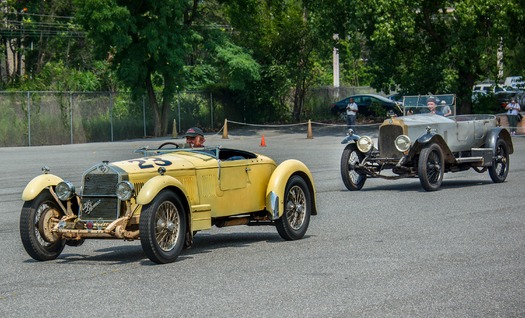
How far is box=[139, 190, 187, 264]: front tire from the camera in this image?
967cm

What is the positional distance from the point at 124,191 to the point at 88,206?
564 millimetres

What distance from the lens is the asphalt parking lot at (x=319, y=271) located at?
7741mm

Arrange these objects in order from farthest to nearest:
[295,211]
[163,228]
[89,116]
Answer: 1. [89,116]
2. [295,211]
3. [163,228]

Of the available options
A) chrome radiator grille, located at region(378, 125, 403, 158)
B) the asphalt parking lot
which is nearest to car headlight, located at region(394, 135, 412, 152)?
chrome radiator grille, located at region(378, 125, 403, 158)

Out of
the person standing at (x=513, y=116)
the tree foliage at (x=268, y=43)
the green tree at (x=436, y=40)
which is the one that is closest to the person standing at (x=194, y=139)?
the tree foliage at (x=268, y=43)

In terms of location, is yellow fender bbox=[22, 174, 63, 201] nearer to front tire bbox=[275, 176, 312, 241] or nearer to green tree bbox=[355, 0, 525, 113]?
front tire bbox=[275, 176, 312, 241]

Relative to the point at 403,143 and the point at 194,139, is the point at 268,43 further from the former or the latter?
the point at 194,139

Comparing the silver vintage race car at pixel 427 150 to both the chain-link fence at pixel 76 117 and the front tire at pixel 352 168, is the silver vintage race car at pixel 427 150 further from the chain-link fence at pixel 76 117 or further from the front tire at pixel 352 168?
the chain-link fence at pixel 76 117

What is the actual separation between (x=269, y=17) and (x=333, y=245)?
41593 millimetres

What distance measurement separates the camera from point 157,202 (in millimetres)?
9836

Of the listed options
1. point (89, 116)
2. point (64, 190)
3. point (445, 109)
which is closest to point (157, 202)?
point (64, 190)

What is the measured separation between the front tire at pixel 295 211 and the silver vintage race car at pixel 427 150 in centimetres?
623

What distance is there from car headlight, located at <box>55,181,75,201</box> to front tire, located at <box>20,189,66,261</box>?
0.46 feet

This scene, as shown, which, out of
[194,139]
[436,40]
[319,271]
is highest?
[436,40]
